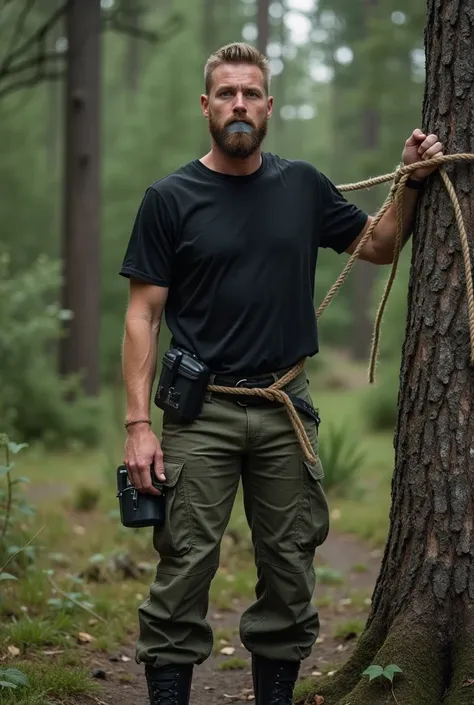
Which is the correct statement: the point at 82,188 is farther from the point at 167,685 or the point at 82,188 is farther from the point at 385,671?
the point at 385,671

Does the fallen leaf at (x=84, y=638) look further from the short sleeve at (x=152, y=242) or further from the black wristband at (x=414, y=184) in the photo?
the black wristband at (x=414, y=184)

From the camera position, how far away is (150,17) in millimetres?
38844

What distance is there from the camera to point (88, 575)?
5.77 metres

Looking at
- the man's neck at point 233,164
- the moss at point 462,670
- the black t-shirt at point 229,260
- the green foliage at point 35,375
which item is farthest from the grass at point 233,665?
the green foliage at point 35,375

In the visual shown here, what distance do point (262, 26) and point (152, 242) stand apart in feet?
55.6

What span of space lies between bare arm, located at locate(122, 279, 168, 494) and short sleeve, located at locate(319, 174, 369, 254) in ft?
2.38

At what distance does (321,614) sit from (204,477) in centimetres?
234

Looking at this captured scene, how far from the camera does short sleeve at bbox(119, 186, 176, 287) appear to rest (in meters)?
3.40

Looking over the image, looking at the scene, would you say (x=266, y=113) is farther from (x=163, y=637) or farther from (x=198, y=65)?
(x=198, y=65)

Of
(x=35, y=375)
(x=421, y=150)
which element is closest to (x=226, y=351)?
(x=421, y=150)

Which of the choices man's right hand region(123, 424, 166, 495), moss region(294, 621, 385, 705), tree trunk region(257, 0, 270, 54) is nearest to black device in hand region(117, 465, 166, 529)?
man's right hand region(123, 424, 166, 495)

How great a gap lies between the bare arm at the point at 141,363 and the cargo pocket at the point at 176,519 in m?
0.05

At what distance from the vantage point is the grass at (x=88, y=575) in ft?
13.5

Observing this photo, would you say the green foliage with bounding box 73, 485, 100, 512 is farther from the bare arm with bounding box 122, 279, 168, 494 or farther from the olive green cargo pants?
the bare arm with bounding box 122, 279, 168, 494
